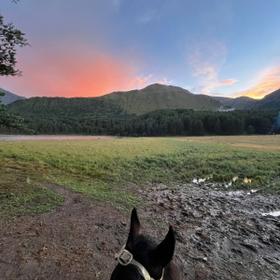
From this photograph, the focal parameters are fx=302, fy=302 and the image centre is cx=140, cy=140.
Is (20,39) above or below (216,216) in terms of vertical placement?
above

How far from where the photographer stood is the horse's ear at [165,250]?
1835mm

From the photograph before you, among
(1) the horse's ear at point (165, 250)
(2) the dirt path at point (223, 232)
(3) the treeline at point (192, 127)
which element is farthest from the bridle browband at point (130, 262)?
(3) the treeline at point (192, 127)

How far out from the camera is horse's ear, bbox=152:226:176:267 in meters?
1.83

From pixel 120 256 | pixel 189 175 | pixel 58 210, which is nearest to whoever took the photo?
pixel 120 256

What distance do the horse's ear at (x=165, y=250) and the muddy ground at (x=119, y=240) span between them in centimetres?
427

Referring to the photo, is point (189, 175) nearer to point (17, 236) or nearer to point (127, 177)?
point (127, 177)

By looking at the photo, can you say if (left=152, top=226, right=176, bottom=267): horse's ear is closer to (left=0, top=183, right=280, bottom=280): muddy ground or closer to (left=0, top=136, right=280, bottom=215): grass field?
(left=0, top=183, right=280, bottom=280): muddy ground

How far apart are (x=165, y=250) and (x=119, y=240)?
5.89 meters

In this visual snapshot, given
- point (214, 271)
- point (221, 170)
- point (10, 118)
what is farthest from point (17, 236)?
point (221, 170)

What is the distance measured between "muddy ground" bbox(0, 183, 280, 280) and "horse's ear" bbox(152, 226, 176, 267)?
4.27 metres

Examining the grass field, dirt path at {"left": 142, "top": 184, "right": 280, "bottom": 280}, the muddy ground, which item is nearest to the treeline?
the grass field

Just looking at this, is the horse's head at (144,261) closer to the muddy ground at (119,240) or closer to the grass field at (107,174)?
the muddy ground at (119,240)

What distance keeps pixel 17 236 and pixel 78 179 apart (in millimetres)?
8458

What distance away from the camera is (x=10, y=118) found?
35.4ft
